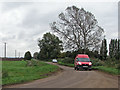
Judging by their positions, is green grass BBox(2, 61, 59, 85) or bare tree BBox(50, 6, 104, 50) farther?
bare tree BBox(50, 6, 104, 50)

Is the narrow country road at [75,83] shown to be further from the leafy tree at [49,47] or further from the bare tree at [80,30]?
the leafy tree at [49,47]

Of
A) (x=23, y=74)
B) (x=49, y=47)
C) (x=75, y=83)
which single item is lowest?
(x=23, y=74)

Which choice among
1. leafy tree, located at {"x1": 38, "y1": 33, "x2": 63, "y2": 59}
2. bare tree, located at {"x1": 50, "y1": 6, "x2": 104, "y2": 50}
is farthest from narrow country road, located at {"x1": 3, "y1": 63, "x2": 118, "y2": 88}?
leafy tree, located at {"x1": 38, "y1": 33, "x2": 63, "y2": 59}

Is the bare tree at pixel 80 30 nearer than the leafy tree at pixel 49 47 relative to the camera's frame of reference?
Yes

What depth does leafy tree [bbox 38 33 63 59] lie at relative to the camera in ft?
308

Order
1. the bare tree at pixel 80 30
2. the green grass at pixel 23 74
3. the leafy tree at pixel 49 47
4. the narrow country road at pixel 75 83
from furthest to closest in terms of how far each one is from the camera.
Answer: the leafy tree at pixel 49 47 → the bare tree at pixel 80 30 → the green grass at pixel 23 74 → the narrow country road at pixel 75 83

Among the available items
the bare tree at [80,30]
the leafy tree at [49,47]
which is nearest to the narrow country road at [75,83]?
the bare tree at [80,30]

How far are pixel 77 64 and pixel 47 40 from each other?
2862 inches

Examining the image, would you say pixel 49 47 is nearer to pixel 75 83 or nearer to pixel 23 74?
pixel 23 74

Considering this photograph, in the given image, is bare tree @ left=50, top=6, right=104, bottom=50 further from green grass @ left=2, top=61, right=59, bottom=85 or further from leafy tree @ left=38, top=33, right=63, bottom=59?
leafy tree @ left=38, top=33, right=63, bottom=59

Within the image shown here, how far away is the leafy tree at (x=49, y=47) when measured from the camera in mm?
93775

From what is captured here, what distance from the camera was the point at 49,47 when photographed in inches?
3701

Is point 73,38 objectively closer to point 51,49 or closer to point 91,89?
point 91,89

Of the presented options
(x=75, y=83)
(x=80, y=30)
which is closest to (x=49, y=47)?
(x=80, y=30)
